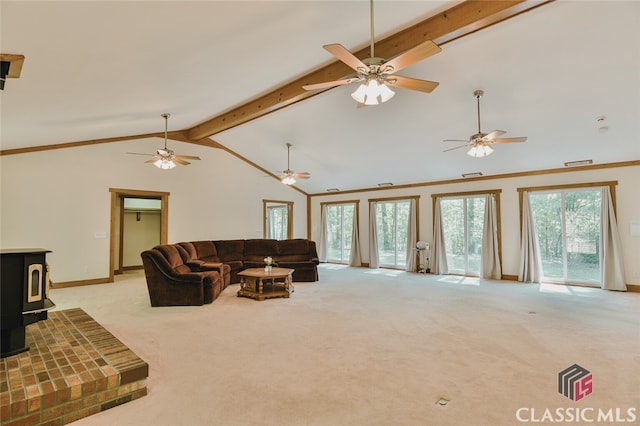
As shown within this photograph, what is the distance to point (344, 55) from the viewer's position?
2.30 m

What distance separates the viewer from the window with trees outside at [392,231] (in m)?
9.02

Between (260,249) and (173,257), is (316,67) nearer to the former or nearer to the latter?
(173,257)

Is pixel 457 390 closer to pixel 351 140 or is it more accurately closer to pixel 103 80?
pixel 103 80

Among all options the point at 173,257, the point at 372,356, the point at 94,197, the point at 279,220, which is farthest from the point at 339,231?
the point at 372,356

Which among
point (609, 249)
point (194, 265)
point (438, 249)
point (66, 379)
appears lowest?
point (66, 379)

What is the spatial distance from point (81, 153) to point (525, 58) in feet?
26.5

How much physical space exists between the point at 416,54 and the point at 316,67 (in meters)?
2.38

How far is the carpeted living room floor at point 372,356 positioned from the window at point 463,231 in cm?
229

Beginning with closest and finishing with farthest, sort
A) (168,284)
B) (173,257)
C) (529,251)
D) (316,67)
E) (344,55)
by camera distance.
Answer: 1. (344,55)
2. (316,67)
3. (168,284)
4. (173,257)
5. (529,251)

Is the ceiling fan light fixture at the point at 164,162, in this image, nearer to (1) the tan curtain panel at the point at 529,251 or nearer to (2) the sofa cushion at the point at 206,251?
(2) the sofa cushion at the point at 206,251

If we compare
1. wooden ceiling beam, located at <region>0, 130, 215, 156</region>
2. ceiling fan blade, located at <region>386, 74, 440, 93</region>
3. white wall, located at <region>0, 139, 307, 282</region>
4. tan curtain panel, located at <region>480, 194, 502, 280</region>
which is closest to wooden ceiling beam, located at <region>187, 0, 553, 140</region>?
ceiling fan blade, located at <region>386, 74, 440, 93</region>

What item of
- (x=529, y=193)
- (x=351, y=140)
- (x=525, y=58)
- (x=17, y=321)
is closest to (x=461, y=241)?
(x=529, y=193)

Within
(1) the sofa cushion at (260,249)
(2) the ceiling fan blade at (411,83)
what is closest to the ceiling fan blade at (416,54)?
(2) the ceiling fan blade at (411,83)

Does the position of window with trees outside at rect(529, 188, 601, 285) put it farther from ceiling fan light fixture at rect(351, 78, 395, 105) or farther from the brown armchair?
the brown armchair
